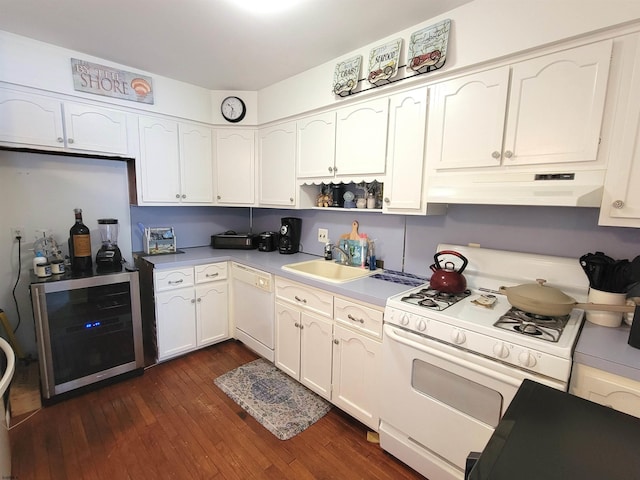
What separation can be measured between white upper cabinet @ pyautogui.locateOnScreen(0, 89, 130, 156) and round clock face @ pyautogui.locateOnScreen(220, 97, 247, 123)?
32.5 inches

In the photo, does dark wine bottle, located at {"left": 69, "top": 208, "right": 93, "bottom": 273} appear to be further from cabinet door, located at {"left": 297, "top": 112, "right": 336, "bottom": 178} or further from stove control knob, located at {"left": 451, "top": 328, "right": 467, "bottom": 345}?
stove control knob, located at {"left": 451, "top": 328, "right": 467, "bottom": 345}

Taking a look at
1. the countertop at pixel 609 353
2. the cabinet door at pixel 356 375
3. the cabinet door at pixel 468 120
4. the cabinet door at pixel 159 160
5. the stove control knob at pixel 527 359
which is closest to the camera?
the countertop at pixel 609 353

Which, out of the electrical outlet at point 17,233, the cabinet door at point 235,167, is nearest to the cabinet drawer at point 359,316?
the cabinet door at point 235,167

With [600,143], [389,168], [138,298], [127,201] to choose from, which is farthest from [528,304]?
[127,201]

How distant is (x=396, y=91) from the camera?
1.82 m

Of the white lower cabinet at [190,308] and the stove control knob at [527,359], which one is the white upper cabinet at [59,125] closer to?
the white lower cabinet at [190,308]

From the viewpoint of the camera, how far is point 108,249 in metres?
2.33

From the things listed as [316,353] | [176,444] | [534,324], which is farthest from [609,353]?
[176,444]

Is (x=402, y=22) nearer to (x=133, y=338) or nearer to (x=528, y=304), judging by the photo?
(x=528, y=304)

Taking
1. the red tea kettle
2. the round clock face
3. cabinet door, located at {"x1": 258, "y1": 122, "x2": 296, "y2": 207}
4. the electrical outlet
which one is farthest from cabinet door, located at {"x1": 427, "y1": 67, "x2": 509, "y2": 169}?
the electrical outlet

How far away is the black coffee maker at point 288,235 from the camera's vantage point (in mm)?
2795

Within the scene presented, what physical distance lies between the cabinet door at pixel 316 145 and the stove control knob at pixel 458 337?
4.50ft

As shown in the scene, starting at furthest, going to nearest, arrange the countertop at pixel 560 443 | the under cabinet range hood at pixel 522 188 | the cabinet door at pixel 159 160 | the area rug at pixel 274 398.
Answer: the cabinet door at pixel 159 160, the area rug at pixel 274 398, the under cabinet range hood at pixel 522 188, the countertop at pixel 560 443

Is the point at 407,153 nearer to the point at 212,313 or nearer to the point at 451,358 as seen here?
the point at 451,358
